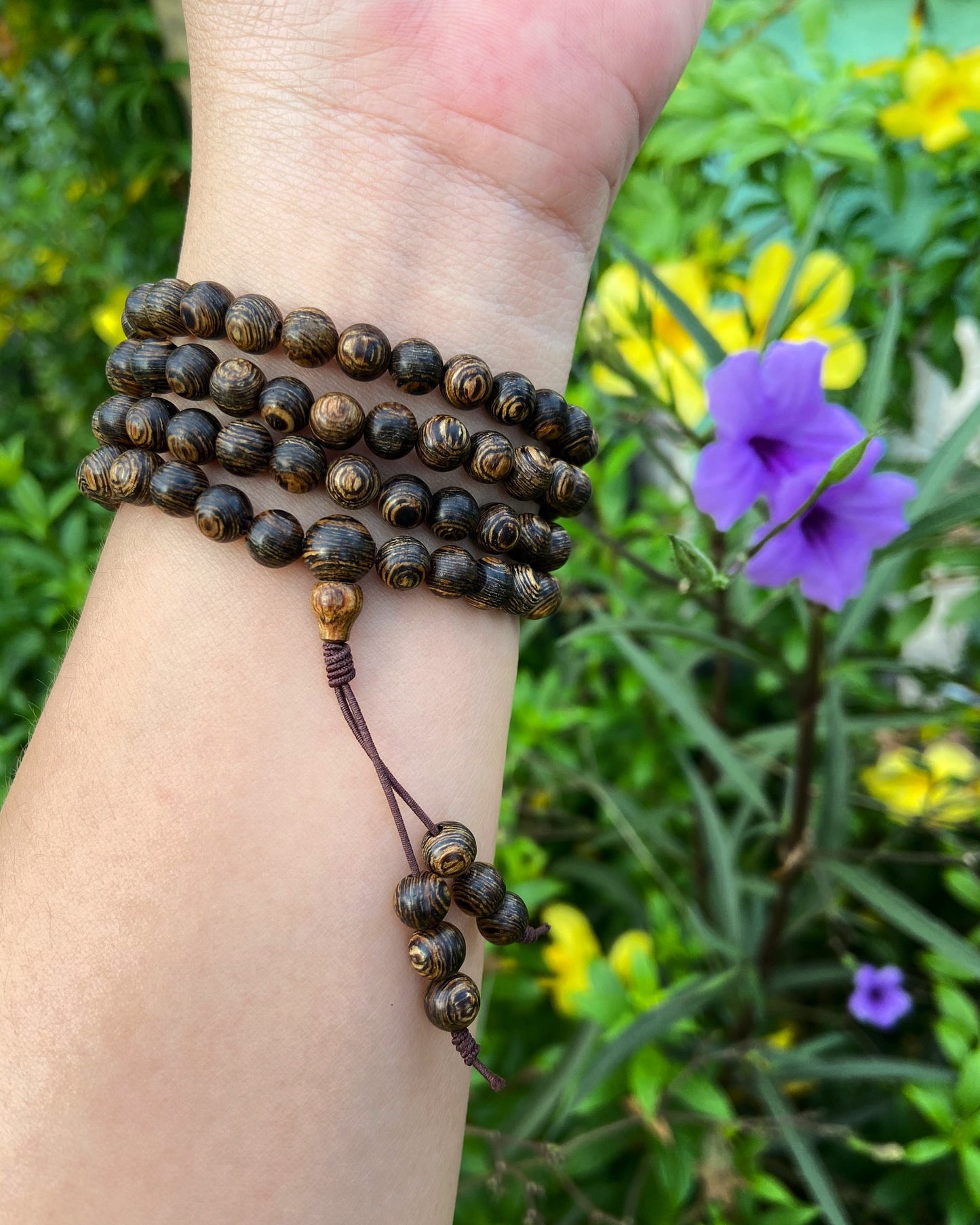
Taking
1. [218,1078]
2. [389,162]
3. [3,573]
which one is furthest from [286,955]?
[3,573]

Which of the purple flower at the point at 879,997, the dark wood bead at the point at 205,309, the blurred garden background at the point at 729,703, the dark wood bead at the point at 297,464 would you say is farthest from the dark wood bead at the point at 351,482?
the purple flower at the point at 879,997

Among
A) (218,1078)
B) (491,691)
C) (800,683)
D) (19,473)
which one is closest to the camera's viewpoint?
(218,1078)

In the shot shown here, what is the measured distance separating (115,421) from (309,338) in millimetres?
168

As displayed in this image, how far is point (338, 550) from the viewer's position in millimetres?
567

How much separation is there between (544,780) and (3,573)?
0.76 meters

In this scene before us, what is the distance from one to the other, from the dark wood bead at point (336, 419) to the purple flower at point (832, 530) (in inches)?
12.7

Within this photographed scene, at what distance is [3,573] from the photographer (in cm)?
118

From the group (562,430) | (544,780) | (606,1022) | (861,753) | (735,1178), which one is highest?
(562,430)

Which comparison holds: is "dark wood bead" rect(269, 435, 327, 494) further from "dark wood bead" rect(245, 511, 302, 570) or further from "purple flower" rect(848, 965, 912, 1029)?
"purple flower" rect(848, 965, 912, 1029)

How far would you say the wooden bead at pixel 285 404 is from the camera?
0.59 meters

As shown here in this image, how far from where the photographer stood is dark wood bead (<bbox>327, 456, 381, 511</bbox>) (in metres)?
0.58

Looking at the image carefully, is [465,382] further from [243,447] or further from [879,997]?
[879,997]

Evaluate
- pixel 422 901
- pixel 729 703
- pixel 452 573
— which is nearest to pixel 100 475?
pixel 452 573

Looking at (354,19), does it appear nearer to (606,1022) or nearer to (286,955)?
(286,955)
